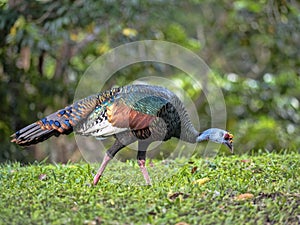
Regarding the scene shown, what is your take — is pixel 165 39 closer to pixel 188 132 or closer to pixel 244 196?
pixel 188 132

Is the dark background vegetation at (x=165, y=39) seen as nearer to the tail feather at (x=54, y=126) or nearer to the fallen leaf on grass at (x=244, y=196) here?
the tail feather at (x=54, y=126)

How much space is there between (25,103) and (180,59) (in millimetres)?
2736

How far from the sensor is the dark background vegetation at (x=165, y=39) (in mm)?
9375

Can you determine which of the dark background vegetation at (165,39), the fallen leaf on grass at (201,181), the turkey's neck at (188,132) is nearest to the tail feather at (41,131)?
the turkey's neck at (188,132)

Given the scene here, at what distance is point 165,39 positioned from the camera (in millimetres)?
11859

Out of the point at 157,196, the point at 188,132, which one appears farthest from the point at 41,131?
the point at 188,132

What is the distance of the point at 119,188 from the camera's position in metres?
5.96

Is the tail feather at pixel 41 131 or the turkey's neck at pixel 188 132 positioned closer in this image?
the tail feather at pixel 41 131

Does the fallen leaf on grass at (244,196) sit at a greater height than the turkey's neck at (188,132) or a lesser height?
lesser

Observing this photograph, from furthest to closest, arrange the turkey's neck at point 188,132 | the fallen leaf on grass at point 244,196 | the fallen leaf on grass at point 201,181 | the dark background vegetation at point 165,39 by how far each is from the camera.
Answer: the dark background vegetation at point 165,39 → the turkey's neck at point 188,132 → the fallen leaf on grass at point 201,181 → the fallen leaf on grass at point 244,196

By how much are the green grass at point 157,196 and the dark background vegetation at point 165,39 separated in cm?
298

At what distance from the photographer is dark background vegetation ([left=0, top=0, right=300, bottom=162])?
30.8 ft

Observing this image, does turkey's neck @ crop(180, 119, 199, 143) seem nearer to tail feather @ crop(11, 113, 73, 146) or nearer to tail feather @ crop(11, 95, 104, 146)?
tail feather @ crop(11, 95, 104, 146)

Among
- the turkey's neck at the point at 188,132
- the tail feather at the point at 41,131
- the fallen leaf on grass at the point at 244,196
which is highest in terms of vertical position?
the tail feather at the point at 41,131
